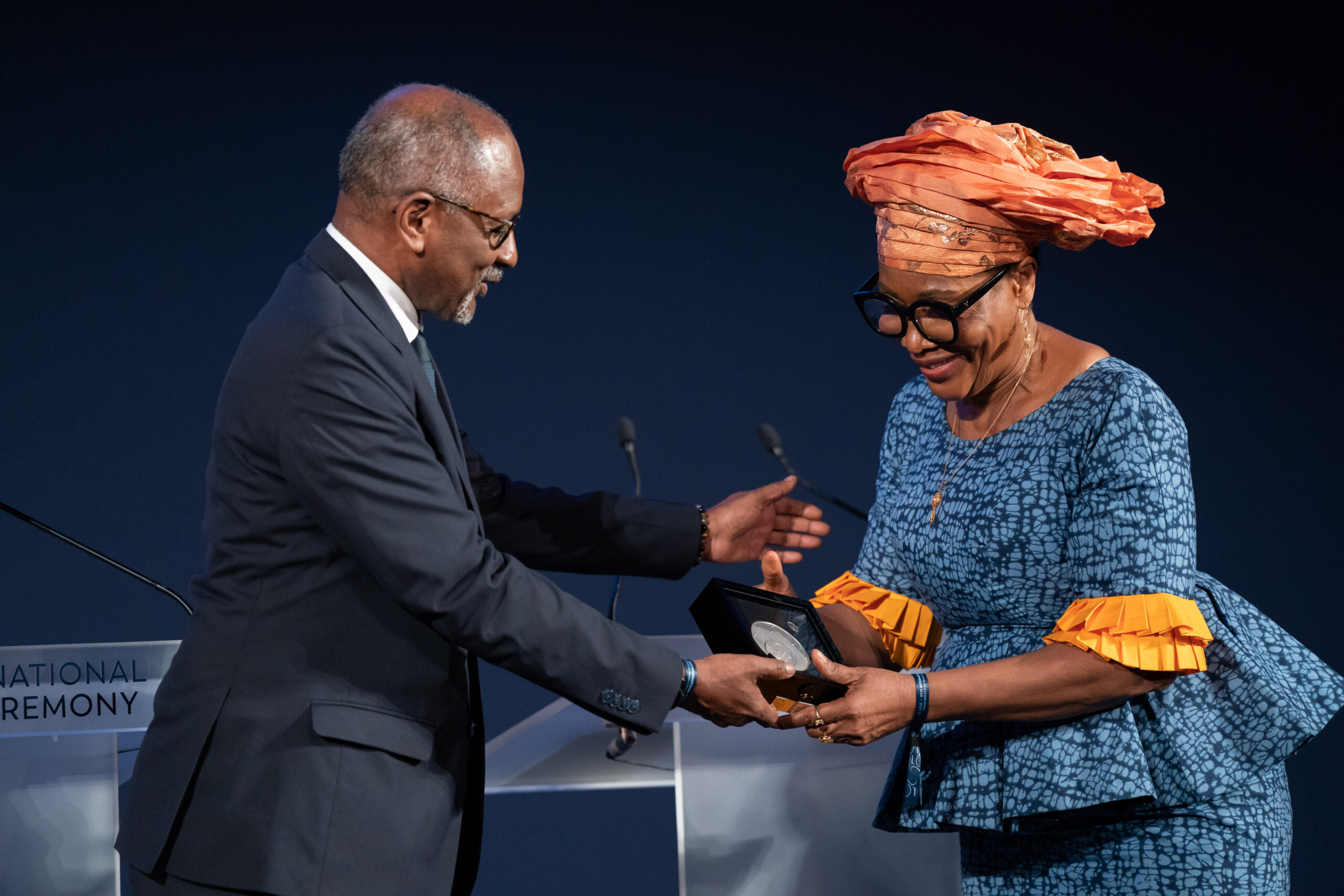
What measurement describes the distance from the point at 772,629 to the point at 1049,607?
16.4 inches

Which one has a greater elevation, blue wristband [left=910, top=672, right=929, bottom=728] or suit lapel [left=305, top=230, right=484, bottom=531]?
suit lapel [left=305, top=230, right=484, bottom=531]

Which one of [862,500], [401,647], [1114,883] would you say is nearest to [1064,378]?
[1114,883]

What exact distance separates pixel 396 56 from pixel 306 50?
0.90 feet

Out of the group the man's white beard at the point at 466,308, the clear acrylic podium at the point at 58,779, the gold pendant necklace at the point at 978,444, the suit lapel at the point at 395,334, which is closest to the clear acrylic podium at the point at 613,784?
the clear acrylic podium at the point at 58,779

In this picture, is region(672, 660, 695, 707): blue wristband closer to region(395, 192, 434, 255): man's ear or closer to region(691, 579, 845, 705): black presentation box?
region(691, 579, 845, 705): black presentation box

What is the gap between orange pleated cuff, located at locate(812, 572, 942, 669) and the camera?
6.52 ft

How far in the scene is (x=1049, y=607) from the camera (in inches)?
65.2

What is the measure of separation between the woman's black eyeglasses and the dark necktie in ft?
2.06

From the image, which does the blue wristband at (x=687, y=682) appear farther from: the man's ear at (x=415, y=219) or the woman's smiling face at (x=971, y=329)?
the man's ear at (x=415, y=219)

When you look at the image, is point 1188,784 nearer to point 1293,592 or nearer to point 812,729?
point 812,729

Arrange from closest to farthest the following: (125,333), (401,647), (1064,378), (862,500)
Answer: (401,647) < (1064,378) < (125,333) < (862,500)

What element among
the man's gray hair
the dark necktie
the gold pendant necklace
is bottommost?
the gold pendant necklace

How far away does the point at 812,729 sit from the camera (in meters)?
1.74

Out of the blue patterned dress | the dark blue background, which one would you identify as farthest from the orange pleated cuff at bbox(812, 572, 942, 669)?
the dark blue background
